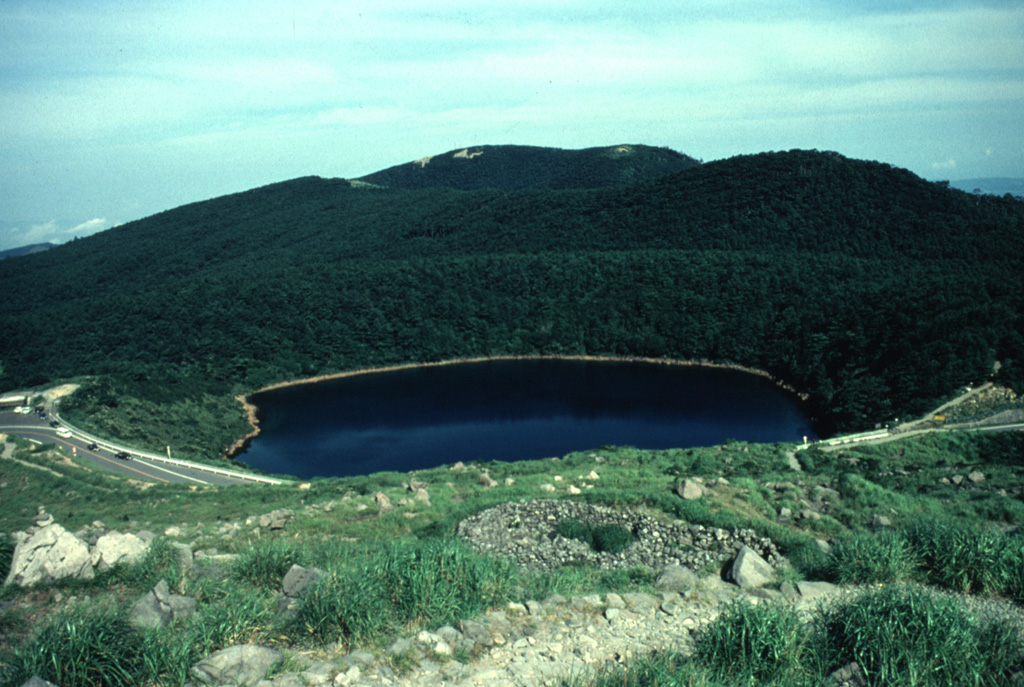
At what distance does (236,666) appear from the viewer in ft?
21.8

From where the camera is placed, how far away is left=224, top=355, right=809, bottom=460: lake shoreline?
2080 inches

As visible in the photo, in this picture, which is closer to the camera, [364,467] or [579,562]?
[579,562]

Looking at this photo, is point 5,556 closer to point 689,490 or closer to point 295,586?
point 295,586

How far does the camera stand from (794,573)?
10.5 m

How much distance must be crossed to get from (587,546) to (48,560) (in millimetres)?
9760

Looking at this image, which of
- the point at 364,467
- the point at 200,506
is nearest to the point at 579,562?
the point at 200,506

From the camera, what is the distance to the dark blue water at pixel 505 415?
150 ft

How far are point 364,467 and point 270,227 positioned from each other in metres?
97.7

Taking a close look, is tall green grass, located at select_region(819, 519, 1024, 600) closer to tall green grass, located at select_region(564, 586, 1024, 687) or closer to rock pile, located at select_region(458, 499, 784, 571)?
rock pile, located at select_region(458, 499, 784, 571)

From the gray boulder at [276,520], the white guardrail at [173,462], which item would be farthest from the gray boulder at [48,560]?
the white guardrail at [173,462]

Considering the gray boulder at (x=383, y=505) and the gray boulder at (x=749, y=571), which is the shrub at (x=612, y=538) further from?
the gray boulder at (x=383, y=505)

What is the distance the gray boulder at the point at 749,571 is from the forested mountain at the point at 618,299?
3369cm

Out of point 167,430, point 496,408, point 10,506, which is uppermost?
point 10,506

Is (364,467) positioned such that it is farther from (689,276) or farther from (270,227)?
(270,227)
